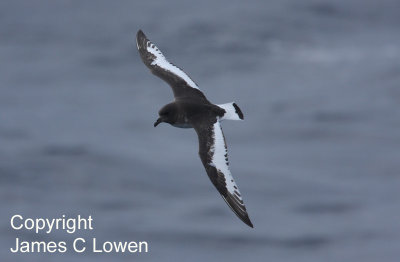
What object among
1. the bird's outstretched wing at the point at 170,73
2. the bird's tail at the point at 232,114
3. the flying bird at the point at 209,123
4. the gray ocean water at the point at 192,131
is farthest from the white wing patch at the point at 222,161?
the gray ocean water at the point at 192,131

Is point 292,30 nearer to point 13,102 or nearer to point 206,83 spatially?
point 206,83

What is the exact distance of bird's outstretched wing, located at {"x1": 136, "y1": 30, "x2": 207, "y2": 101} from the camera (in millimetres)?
15953

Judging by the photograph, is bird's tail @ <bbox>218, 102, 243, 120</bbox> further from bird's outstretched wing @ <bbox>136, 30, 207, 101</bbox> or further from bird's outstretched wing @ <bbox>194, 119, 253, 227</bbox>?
bird's outstretched wing @ <bbox>136, 30, 207, 101</bbox>

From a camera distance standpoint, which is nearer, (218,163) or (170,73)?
(218,163)

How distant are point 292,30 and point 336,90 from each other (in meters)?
4.62

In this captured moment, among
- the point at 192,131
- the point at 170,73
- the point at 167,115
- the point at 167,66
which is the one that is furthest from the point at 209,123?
the point at 192,131

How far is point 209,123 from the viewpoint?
48.8ft

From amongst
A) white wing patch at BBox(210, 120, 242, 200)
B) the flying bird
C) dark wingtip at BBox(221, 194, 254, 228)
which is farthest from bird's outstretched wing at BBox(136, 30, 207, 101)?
dark wingtip at BBox(221, 194, 254, 228)

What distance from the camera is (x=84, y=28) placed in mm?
42469

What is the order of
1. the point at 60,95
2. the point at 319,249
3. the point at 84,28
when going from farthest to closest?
the point at 84,28, the point at 60,95, the point at 319,249

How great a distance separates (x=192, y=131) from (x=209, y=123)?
1769 centimetres

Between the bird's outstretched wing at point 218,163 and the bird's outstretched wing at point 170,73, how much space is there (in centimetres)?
107

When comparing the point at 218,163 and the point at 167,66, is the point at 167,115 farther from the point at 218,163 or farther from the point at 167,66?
the point at 167,66

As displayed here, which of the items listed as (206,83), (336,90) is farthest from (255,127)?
(336,90)
